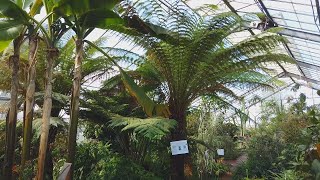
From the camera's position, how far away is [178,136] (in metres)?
5.29

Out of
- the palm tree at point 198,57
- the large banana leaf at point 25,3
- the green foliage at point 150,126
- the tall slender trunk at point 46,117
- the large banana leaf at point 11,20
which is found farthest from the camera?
the palm tree at point 198,57

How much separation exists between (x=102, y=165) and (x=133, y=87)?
1825 millimetres

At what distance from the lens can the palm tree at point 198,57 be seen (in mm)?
4848

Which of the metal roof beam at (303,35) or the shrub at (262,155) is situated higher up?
the metal roof beam at (303,35)

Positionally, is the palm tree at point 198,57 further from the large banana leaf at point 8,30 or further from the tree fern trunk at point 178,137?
the large banana leaf at point 8,30

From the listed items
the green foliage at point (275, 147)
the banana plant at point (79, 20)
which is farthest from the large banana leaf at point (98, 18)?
the green foliage at point (275, 147)

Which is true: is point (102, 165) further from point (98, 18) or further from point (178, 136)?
point (98, 18)

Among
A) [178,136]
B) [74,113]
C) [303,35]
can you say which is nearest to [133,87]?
[74,113]

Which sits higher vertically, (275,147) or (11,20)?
(11,20)

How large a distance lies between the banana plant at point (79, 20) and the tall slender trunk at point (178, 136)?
1.95m

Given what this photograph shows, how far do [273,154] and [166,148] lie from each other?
2448mm

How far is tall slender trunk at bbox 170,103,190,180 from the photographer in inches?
206

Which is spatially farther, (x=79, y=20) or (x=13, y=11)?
(x=79, y=20)

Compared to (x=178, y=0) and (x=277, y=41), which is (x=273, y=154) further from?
(x=178, y=0)
